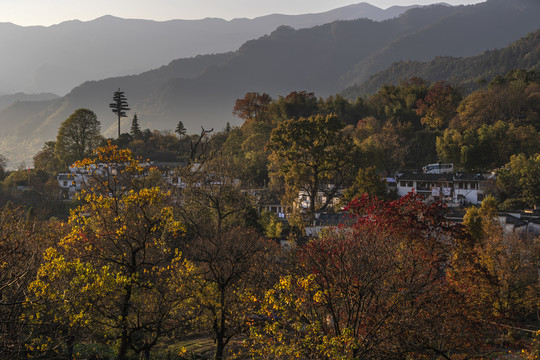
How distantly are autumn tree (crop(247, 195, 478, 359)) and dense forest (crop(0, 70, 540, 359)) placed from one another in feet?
0.28

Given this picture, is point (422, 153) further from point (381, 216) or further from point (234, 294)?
point (234, 294)

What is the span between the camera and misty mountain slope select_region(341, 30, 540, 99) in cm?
13100

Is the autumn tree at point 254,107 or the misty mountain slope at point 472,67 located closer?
the autumn tree at point 254,107

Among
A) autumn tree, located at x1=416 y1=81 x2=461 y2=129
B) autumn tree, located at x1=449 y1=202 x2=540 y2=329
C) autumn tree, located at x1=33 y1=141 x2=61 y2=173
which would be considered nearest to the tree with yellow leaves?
autumn tree, located at x1=449 y1=202 x2=540 y2=329

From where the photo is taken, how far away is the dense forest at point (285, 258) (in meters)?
12.7

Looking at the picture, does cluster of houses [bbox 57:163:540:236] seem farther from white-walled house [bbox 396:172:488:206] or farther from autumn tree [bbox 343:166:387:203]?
autumn tree [bbox 343:166:387:203]

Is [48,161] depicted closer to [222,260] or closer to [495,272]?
[222,260]

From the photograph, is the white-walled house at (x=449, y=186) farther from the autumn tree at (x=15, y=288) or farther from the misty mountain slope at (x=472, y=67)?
the misty mountain slope at (x=472, y=67)

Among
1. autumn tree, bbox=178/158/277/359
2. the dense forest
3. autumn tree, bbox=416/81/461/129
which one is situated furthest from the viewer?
autumn tree, bbox=416/81/461/129

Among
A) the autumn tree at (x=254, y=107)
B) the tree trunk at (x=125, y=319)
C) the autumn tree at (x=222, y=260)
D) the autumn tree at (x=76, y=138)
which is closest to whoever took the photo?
the tree trunk at (x=125, y=319)

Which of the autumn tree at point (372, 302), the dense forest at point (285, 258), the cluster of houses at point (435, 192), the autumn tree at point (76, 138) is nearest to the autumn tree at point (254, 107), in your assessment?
the dense forest at point (285, 258)

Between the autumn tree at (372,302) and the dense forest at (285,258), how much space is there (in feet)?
0.28

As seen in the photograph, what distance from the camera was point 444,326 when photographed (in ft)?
48.6

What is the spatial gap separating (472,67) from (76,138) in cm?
13926
